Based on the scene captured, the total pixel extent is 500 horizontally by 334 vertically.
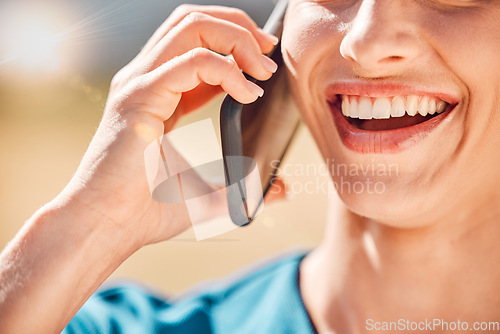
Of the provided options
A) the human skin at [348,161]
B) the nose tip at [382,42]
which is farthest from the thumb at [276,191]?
the nose tip at [382,42]

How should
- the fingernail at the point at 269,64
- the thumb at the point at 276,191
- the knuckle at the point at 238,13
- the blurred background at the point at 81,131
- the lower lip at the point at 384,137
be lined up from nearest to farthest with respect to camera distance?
the lower lip at the point at 384,137, the fingernail at the point at 269,64, the knuckle at the point at 238,13, the thumb at the point at 276,191, the blurred background at the point at 81,131

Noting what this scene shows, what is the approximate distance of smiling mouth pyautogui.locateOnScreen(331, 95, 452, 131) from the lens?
3.75 feet

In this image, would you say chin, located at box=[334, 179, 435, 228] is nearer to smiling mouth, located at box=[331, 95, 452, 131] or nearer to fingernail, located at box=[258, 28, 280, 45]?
smiling mouth, located at box=[331, 95, 452, 131]

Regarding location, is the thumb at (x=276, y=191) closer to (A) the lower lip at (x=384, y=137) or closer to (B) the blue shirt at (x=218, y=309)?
(B) the blue shirt at (x=218, y=309)

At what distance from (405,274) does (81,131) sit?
600 centimetres

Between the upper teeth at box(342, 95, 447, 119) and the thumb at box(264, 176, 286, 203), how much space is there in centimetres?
44

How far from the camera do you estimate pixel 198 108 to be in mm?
1474

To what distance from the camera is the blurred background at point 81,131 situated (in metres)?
1.98

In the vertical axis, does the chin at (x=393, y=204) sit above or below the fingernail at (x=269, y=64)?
below

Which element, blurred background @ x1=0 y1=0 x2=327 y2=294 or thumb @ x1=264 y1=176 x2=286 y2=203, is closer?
thumb @ x1=264 y1=176 x2=286 y2=203

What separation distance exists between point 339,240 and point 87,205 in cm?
69

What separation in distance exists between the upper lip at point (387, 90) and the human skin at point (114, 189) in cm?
18
